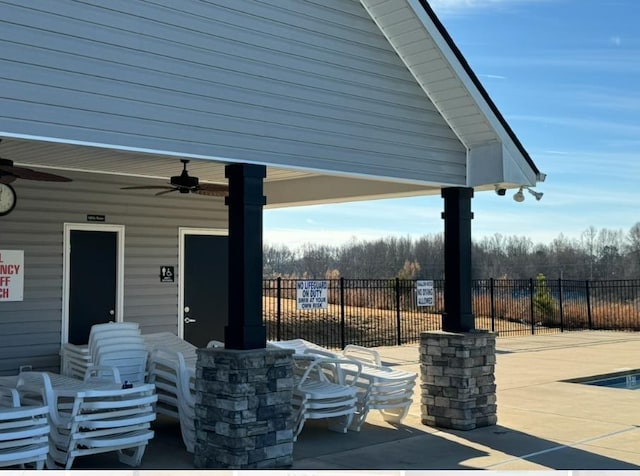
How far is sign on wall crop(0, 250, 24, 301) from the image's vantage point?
8.28 metres

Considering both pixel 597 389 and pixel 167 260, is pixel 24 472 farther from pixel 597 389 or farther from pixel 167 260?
pixel 597 389

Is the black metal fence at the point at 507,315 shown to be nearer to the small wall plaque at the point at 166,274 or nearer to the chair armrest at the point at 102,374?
the small wall plaque at the point at 166,274

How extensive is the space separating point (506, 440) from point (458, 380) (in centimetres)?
83

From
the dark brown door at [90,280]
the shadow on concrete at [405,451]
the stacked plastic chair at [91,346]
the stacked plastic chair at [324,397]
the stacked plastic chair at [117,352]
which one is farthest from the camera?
the dark brown door at [90,280]

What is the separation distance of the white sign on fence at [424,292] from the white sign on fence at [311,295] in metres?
2.62

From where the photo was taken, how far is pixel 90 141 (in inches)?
206

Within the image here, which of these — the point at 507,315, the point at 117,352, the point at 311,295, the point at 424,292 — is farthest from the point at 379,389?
the point at 507,315

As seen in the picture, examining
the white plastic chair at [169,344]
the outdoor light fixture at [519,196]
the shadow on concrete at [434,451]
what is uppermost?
the outdoor light fixture at [519,196]

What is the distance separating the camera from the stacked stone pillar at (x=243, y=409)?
5.82 m

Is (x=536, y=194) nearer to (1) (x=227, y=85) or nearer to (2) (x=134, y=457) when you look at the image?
(1) (x=227, y=85)

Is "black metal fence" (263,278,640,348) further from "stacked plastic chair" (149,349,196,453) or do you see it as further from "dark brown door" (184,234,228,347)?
"stacked plastic chair" (149,349,196,453)

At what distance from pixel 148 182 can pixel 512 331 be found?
1422 cm

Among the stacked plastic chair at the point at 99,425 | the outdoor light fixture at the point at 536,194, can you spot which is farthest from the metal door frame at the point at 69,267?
the outdoor light fixture at the point at 536,194

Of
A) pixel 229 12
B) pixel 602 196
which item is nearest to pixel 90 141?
pixel 229 12
